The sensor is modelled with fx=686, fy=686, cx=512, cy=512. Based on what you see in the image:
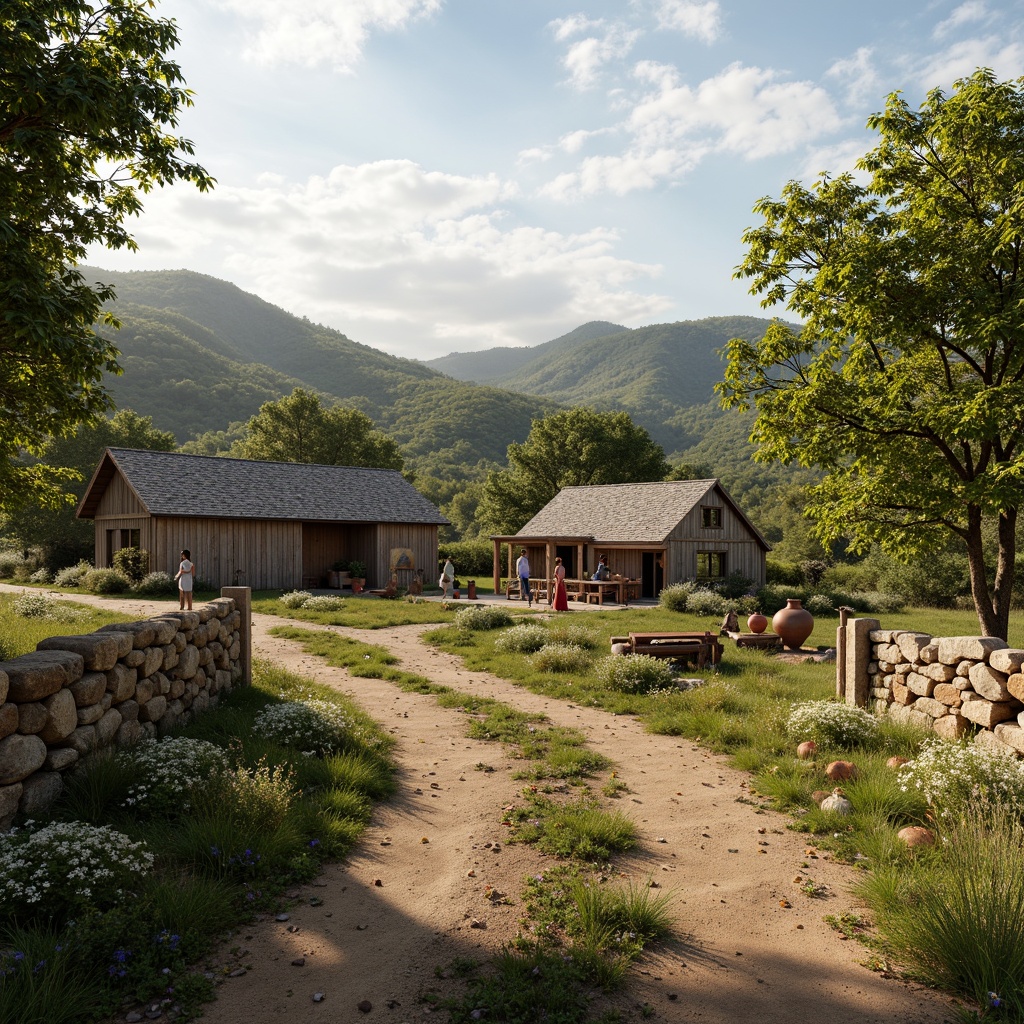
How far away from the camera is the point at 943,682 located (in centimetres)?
760

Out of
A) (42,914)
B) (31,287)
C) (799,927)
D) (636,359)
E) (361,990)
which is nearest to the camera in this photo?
(361,990)

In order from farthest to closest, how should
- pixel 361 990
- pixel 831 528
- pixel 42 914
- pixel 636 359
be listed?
pixel 636 359, pixel 831 528, pixel 42 914, pixel 361 990

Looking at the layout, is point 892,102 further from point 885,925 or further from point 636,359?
point 636,359

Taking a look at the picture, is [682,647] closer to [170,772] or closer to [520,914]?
[520,914]

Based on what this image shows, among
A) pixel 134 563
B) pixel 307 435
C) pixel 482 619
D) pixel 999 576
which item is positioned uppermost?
pixel 307 435

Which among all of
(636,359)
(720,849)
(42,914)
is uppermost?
(636,359)

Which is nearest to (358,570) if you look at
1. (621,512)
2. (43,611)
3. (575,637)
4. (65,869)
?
(621,512)

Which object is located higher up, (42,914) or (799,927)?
(42,914)

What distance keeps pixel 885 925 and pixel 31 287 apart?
9.37 metres

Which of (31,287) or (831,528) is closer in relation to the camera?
(31,287)

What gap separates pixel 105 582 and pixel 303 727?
74.9 feet

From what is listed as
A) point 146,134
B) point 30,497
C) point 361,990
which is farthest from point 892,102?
point 30,497

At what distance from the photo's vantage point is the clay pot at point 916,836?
5.10 m

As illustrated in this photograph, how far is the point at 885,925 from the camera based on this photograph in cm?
411
